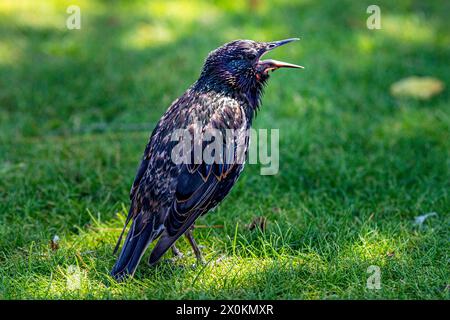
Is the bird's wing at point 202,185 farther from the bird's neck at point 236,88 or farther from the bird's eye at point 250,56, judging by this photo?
the bird's eye at point 250,56

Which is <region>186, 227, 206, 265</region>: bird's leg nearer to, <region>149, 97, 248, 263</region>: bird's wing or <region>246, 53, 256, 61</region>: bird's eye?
<region>149, 97, 248, 263</region>: bird's wing

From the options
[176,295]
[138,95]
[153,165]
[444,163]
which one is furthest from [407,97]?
[176,295]

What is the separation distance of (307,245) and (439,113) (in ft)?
8.63

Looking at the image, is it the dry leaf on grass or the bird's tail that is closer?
the bird's tail

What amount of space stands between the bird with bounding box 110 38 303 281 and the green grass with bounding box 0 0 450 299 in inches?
9.7

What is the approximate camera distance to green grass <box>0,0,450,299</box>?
14.1ft

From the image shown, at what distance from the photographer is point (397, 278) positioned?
4238mm

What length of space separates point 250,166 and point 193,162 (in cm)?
144

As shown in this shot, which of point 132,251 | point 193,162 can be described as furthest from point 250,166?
point 132,251

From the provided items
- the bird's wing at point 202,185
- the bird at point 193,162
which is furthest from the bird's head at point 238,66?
the bird's wing at point 202,185

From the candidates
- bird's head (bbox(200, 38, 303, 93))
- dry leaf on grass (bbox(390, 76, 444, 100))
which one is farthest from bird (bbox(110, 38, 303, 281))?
dry leaf on grass (bbox(390, 76, 444, 100))

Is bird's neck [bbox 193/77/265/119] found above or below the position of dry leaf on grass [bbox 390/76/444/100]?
above

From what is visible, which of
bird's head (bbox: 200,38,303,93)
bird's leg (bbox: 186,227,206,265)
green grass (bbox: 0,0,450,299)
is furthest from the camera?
bird's head (bbox: 200,38,303,93)
